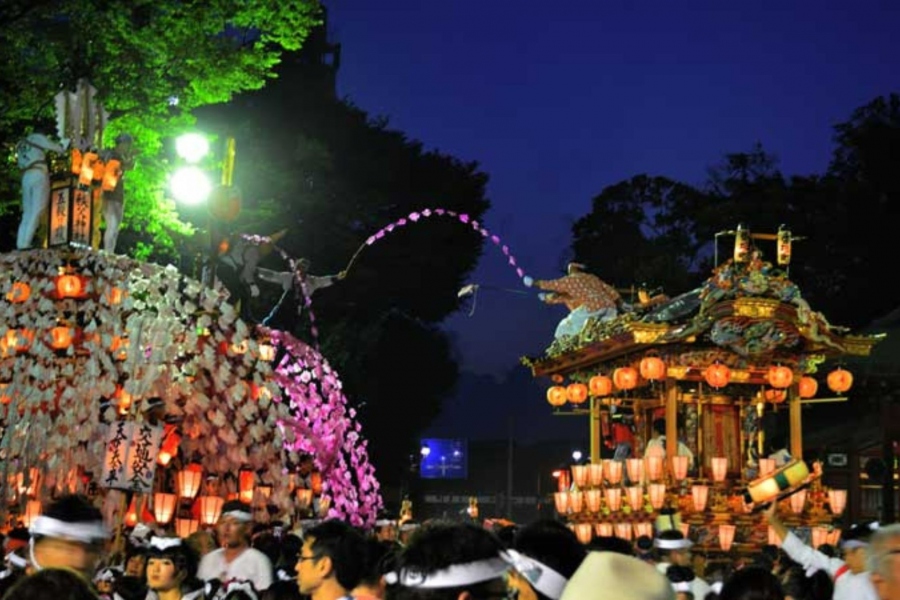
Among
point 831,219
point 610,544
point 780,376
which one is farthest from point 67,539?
point 831,219

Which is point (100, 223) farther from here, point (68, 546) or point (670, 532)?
point (68, 546)

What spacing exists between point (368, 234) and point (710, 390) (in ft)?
55.7

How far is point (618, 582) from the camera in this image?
3.31m

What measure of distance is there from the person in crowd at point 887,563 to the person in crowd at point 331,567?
2.21 meters

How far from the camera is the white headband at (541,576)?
4.76m

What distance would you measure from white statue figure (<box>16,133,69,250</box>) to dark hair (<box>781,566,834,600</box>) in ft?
46.7

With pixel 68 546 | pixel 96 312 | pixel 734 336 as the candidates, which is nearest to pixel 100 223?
pixel 96 312

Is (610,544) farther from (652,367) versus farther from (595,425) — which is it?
(595,425)

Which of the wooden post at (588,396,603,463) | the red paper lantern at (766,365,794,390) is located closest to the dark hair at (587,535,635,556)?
the red paper lantern at (766,365,794,390)

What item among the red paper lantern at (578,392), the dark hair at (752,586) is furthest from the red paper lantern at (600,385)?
the dark hair at (752,586)

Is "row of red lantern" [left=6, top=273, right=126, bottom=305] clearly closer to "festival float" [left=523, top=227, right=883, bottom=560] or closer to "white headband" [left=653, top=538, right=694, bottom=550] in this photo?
Result: "festival float" [left=523, top=227, right=883, bottom=560]

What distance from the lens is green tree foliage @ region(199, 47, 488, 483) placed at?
104 feet

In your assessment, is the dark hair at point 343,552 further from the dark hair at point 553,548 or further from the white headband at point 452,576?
the white headband at point 452,576

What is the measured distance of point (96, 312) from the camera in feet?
52.4
